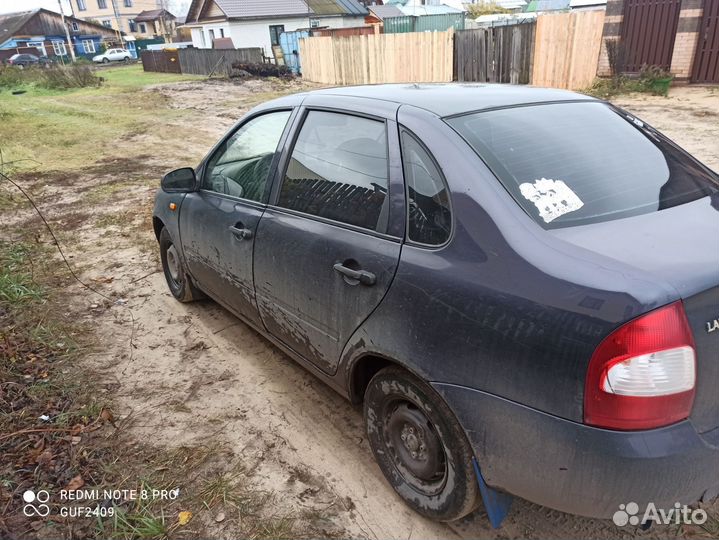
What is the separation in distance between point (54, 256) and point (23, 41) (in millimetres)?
70168

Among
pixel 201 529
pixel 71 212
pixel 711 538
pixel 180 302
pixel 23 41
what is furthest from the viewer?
pixel 23 41

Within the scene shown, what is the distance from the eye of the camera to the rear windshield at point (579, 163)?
196cm

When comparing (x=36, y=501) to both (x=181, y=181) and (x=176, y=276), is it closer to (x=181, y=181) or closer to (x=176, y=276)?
(x=181, y=181)

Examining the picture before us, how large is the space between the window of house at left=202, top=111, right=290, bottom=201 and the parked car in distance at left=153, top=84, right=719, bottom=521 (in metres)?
0.04

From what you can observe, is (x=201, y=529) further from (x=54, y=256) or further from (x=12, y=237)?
(x=12, y=237)

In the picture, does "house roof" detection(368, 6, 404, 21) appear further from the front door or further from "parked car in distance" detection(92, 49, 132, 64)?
the front door

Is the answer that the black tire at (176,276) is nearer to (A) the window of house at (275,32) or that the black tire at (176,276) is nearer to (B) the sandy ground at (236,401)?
(B) the sandy ground at (236,401)

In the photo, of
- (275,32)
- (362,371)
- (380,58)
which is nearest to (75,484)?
(362,371)

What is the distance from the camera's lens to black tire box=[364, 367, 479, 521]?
6.59ft

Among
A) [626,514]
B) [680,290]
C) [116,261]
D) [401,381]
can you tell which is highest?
[680,290]

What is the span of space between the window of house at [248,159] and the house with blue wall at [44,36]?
64650 mm

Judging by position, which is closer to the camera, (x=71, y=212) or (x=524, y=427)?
(x=524, y=427)

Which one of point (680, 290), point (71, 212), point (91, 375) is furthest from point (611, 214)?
point (71, 212)

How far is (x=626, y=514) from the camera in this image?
65.9 inches
